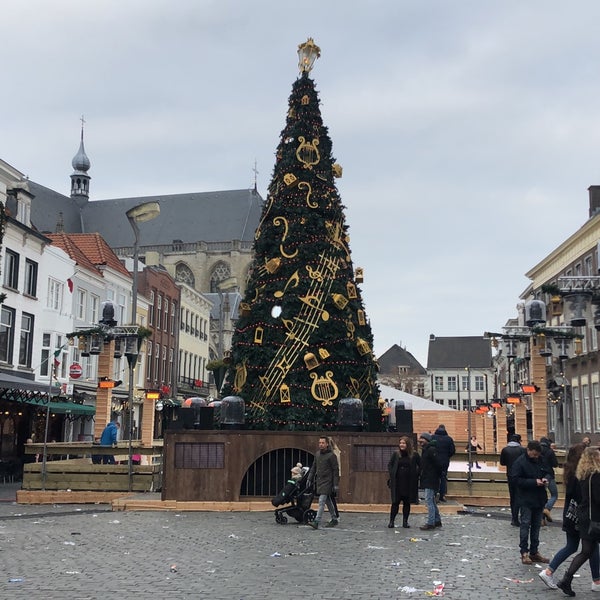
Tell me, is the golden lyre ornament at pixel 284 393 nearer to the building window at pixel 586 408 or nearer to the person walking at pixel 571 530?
the person walking at pixel 571 530

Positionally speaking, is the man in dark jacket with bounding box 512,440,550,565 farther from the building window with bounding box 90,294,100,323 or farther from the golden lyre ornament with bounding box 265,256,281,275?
the building window with bounding box 90,294,100,323

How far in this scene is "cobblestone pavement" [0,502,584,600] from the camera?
800cm

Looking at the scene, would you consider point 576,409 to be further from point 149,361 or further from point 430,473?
point 430,473

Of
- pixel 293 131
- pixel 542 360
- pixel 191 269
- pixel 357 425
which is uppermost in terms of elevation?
pixel 191 269

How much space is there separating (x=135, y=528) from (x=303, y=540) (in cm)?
285

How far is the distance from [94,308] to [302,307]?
2915 cm

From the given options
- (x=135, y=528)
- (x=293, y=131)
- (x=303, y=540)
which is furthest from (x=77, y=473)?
(x=293, y=131)

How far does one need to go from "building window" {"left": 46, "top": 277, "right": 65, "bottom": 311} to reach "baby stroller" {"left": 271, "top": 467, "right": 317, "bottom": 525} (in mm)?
26342

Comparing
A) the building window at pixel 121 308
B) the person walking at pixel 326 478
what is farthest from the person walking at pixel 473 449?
the building window at pixel 121 308

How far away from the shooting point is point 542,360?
67.1ft

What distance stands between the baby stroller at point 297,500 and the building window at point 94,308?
3197 centimetres

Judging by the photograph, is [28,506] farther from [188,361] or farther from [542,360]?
[188,361]

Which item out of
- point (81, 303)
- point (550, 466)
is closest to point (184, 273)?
point (81, 303)

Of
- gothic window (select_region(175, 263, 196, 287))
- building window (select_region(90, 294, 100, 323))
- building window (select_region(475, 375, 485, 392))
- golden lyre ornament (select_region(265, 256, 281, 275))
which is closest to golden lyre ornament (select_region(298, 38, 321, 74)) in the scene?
golden lyre ornament (select_region(265, 256, 281, 275))
